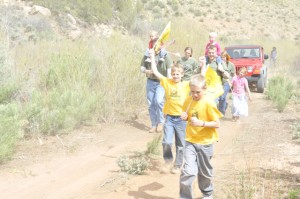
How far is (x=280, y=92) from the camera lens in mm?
12578

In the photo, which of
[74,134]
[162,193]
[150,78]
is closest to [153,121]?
[150,78]

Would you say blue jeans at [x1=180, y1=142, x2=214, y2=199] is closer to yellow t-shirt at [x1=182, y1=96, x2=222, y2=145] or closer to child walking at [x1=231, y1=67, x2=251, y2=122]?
yellow t-shirt at [x1=182, y1=96, x2=222, y2=145]

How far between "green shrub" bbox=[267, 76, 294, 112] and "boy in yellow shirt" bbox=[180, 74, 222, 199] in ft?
23.3

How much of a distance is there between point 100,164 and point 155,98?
2.20 m

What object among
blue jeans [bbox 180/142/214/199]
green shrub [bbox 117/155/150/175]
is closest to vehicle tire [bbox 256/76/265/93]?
green shrub [bbox 117/155/150/175]

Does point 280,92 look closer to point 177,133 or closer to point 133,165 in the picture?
point 177,133

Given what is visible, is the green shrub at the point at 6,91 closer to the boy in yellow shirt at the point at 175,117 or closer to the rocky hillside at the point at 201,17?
the boy in yellow shirt at the point at 175,117

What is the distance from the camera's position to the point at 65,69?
898cm

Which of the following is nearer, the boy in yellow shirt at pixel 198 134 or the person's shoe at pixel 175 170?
the boy in yellow shirt at pixel 198 134

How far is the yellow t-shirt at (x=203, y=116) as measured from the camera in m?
4.42

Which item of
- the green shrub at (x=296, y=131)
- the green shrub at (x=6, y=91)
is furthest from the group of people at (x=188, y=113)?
the green shrub at (x=6, y=91)

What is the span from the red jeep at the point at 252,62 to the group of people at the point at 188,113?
22.3 ft

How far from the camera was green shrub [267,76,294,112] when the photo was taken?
36.6 ft

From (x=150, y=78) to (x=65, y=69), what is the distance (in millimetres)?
2013
